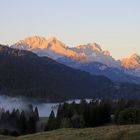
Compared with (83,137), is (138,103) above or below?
above

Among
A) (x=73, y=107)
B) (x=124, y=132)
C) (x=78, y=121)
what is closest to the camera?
(x=124, y=132)

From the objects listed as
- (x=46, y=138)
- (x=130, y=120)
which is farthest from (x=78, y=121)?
(x=46, y=138)

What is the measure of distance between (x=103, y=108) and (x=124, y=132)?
349 ft

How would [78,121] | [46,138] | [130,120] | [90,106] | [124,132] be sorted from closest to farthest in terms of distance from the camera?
[124,132] → [46,138] → [130,120] → [78,121] → [90,106]

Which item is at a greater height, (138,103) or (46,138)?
(138,103)

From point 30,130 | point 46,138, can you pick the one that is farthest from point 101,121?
point 46,138

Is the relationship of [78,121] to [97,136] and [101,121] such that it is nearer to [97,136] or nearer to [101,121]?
[101,121]

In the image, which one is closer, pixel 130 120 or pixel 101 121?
pixel 130 120

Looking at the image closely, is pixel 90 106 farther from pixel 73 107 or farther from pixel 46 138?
pixel 46 138

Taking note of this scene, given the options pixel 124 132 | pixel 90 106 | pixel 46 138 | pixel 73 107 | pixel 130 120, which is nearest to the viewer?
pixel 124 132

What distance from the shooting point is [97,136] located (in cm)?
6775

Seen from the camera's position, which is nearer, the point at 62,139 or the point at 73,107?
the point at 62,139

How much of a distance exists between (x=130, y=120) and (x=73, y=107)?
78.7 meters

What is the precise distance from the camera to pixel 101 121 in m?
168
